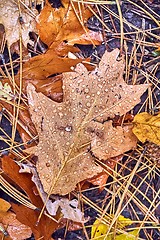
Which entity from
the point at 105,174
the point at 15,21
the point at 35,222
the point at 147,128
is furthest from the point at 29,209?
the point at 15,21

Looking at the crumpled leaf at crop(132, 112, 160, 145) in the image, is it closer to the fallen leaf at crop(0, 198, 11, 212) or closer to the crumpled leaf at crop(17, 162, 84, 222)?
the crumpled leaf at crop(17, 162, 84, 222)

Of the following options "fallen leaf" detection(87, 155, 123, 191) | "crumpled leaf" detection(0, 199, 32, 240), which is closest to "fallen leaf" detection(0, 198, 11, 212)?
"crumpled leaf" detection(0, 199, 32, 240)

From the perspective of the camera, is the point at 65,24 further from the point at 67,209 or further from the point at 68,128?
the point at 67,209

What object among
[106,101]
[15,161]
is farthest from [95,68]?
[15,161]

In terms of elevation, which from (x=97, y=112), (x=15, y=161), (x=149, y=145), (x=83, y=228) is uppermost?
(x=97, y=112)

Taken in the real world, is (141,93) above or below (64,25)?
below

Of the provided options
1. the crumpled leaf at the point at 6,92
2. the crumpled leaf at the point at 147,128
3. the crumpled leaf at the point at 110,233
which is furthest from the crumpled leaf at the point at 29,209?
the crumpled leaf at the point at 147,128

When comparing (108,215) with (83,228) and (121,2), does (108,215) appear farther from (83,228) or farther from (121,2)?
(121,2)
